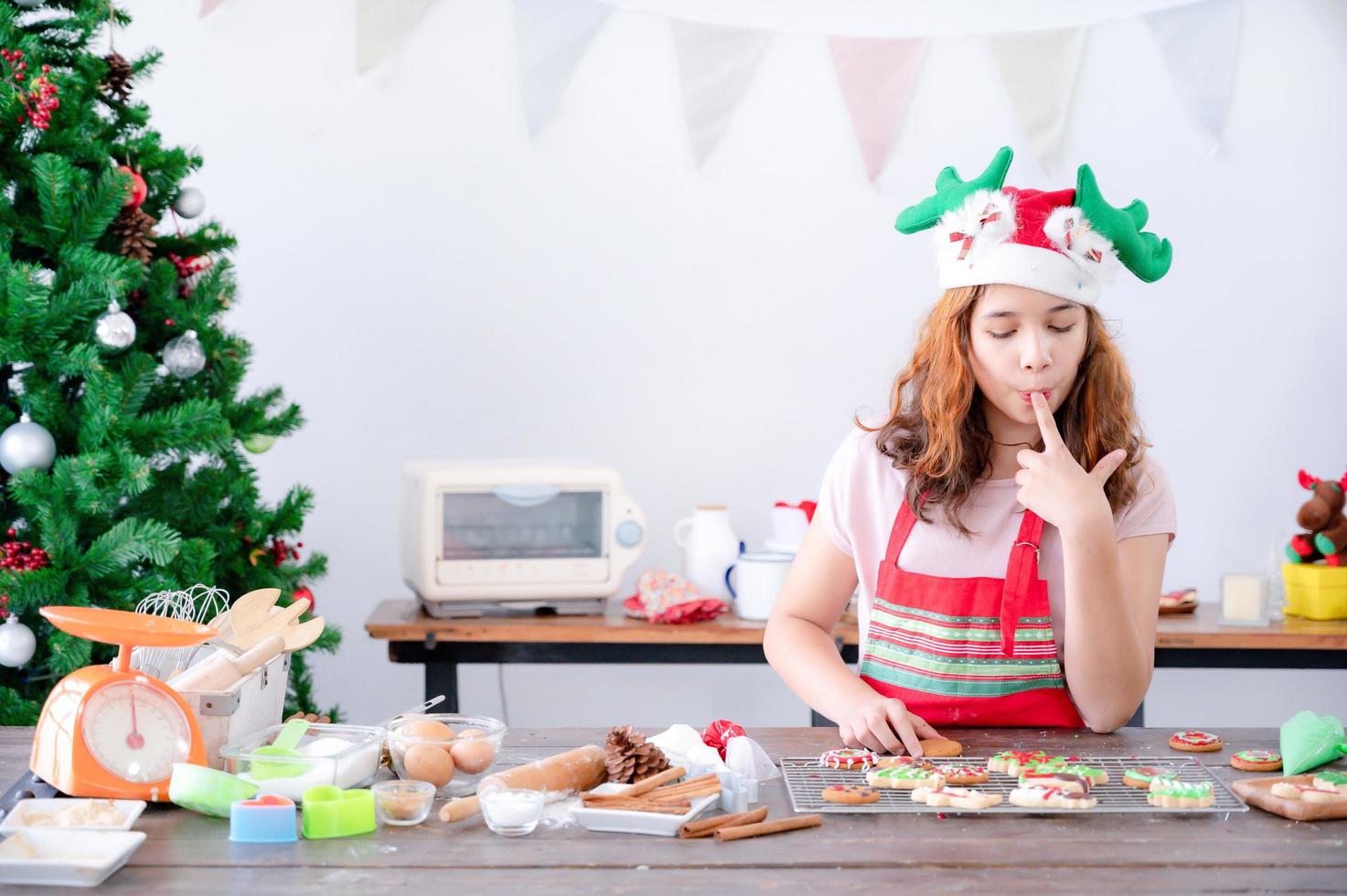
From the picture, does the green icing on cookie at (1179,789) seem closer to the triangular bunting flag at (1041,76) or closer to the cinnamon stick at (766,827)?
the cinnamon stick at (766,827)

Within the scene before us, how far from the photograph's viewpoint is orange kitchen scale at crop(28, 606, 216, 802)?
1.23 meters

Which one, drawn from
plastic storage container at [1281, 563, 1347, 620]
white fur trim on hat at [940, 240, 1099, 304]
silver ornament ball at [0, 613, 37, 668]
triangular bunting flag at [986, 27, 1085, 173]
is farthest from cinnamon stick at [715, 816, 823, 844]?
triangular bunting flag at [986, 27, 1085, 173]

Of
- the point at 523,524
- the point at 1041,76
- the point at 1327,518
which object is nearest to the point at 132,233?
the point at 523,524

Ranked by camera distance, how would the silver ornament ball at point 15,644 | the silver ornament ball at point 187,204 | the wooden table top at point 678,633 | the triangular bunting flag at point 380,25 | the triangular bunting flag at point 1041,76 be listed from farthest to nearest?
the triangular bunting flag at point 1041,76 → the triangular bunting flag at point 380,25 → the wooden table top at point 678,633 → the silver ornament ball at point 187,204 → the silver ornament ball at point 15,644

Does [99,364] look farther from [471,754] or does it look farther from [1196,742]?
[1196,742]

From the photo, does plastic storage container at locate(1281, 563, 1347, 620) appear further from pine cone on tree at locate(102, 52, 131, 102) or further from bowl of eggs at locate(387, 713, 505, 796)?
pine cone on tree at locate(102, 52, 131, 102)

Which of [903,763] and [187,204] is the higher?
[187,204]

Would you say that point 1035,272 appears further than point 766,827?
Yes

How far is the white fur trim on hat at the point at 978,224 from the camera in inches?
65.0

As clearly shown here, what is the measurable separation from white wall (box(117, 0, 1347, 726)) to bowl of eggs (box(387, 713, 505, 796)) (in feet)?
6.61

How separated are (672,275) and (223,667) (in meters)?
2.16

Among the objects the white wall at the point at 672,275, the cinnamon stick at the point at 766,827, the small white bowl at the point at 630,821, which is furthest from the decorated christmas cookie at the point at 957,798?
the white wall at the point at 672,275

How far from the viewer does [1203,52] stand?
3285 millimetres

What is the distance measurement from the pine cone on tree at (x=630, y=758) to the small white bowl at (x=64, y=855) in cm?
44
